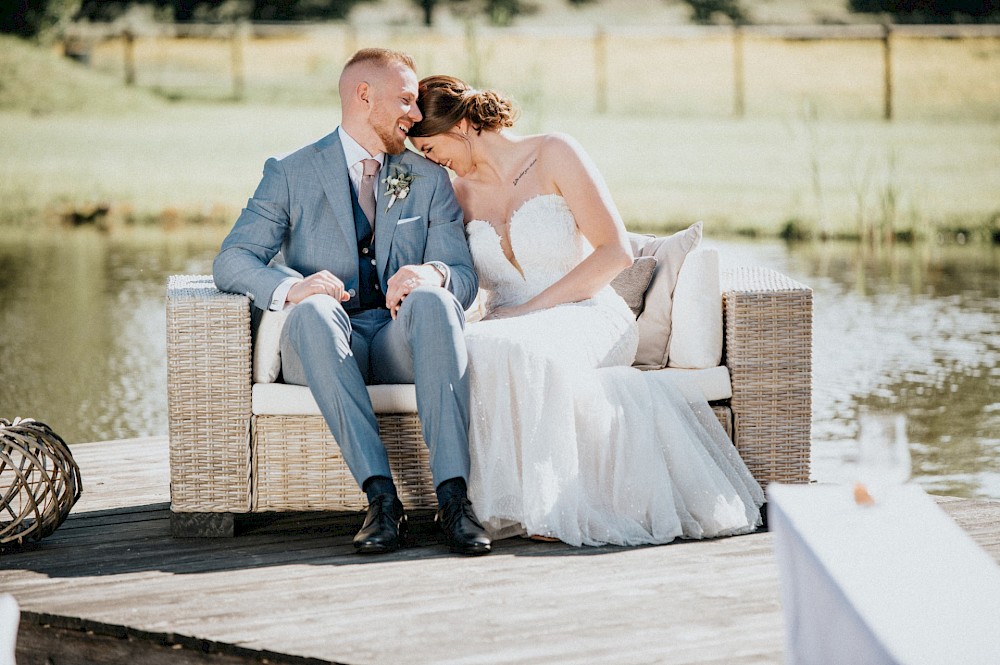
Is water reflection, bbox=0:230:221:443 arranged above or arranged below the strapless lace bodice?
below

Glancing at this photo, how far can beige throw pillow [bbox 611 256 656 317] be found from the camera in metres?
3.32

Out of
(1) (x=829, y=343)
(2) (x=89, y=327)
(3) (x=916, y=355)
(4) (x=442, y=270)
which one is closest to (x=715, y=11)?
(1) (x=829, y=343)

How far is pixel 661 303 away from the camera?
325cm

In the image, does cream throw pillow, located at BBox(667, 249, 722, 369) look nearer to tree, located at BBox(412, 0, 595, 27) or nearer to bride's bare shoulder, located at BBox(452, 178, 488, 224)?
bride's bare shoulder, located at BBox(452, 178, 488, 224)

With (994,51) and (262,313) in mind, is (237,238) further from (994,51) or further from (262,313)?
(994,51)

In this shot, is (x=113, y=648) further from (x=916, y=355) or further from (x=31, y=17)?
(x=31, y=17)

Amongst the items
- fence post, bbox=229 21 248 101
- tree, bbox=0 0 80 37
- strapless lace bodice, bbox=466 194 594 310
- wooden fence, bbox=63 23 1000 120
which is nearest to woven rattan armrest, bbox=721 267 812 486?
strapless lace bodice, bbox=466 194 594 310

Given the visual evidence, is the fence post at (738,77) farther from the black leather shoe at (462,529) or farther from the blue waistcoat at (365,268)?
the black leather shoe at (462,529)

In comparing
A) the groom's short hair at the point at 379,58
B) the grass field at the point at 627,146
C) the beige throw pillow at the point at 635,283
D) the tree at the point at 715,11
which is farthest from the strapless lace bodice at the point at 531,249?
the tree at the point at 715,11

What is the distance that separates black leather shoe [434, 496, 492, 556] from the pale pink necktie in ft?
2.68

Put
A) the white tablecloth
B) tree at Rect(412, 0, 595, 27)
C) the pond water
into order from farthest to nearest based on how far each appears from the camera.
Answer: tree at Rect(412, 0, 595, 27) < the pond water < the white tablecloth

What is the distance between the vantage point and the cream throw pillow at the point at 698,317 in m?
3.08

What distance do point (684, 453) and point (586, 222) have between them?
0.65 m

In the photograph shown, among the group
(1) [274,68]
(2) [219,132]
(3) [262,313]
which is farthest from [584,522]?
(1) [274,68]
